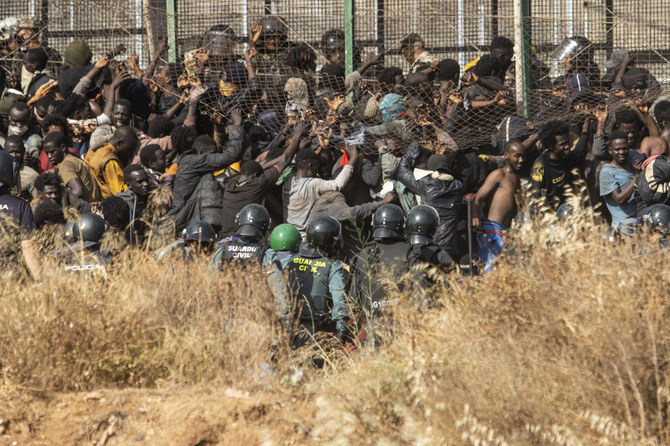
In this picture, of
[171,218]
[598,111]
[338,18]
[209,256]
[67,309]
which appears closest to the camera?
[67,309]

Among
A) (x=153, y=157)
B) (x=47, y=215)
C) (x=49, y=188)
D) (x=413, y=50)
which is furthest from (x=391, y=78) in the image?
(x=47, y=215)

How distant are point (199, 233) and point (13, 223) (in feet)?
5.79

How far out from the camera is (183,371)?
678 cm

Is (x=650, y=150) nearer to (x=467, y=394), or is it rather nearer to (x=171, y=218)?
(x=171, y=218)

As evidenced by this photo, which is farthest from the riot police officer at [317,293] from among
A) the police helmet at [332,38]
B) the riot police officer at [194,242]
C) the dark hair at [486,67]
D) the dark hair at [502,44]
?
the police helmet at [332,38]

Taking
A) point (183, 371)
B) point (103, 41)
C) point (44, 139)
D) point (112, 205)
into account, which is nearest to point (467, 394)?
point (183, 371)

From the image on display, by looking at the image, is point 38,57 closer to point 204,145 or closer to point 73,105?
point 73,105

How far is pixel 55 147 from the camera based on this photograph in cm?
1062

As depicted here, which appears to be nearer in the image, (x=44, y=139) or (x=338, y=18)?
(x=44, y=139)

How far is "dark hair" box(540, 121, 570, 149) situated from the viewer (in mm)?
10469

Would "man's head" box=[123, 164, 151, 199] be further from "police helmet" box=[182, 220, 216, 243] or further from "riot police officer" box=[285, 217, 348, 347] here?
"riot police officer" box=[285, 217, 348, 347]

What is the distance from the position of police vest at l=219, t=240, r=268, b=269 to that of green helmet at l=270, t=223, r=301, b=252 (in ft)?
0.41

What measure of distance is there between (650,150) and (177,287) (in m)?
5.45

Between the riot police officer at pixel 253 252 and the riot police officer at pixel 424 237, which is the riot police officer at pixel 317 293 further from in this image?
the riot police officer at pixel 424 237
